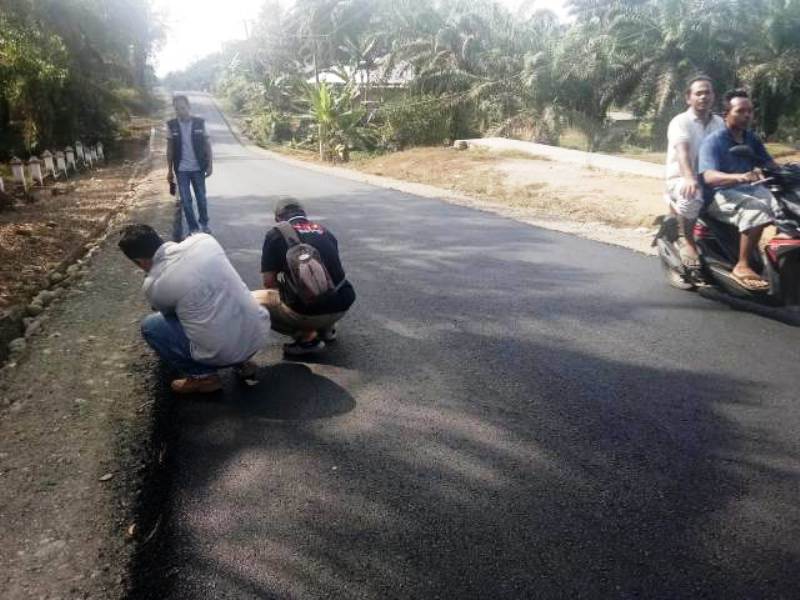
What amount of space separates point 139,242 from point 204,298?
48 centimetres

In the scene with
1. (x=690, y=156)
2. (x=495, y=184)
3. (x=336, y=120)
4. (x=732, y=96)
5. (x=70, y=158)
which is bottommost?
(x=495, y=184)

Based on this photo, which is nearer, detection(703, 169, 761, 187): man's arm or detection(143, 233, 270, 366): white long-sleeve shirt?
detection(143, 233, 270, 366): white long-sleeve shirt

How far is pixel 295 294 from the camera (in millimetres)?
4098

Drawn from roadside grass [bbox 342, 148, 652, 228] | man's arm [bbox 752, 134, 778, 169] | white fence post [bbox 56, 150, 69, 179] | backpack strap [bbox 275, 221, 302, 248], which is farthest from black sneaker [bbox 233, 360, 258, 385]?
white fence post [bbox 56, 150, 69, 179]

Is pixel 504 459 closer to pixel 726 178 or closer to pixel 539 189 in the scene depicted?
pixel 726 178

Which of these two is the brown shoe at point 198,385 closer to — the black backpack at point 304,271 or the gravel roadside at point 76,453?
the gravel roadside at point 76,453

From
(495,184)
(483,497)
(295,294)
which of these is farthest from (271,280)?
(495,184)

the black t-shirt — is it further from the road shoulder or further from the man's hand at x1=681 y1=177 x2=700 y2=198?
the road shoulder

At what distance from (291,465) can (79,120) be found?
64.3 ft

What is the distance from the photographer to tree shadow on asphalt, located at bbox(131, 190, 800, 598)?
7.46ft

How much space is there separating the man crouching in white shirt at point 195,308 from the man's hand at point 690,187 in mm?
3573

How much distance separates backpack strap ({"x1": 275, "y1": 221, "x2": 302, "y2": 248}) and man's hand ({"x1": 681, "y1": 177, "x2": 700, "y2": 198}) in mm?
3195

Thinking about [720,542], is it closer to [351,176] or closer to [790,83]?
[351,176]

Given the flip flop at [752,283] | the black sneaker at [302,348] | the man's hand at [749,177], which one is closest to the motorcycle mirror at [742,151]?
the man's hand at [749,177]
